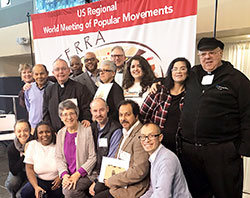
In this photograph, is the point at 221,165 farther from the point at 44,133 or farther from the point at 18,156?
the point at 18,156

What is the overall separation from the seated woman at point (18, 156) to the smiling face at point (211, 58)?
6.91ft

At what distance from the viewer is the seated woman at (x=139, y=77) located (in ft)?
8.04

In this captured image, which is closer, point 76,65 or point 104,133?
point 104,133

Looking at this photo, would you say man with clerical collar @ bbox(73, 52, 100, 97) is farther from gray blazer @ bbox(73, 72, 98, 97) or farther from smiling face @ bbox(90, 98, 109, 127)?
smiling face @ bbox(90, 98, 109, 127)

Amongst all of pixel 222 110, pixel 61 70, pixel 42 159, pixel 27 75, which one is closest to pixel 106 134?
pixel 42 159

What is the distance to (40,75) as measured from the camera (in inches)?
112

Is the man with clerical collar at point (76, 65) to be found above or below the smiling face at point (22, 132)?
above

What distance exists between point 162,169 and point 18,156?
1841 mm

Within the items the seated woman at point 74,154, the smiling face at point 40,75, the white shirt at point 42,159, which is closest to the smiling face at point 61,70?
the smiling face at point 40,75

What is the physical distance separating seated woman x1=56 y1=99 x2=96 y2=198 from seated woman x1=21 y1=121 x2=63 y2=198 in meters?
0.15

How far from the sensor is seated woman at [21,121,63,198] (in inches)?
95.1

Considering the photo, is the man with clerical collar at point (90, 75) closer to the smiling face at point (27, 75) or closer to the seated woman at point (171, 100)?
the smiling face at point (27, 75)

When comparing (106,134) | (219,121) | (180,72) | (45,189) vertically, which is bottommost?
(45,189)

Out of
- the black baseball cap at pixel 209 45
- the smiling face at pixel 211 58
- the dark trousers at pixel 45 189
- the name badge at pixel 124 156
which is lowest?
the dark trousers at pixel 45 189
